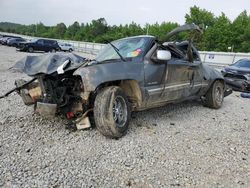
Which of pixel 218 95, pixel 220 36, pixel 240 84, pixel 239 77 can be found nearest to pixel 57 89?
pixel 218 95

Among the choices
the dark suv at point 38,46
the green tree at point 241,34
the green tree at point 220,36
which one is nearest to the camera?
the dark suv at point 38,46

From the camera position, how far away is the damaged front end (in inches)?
179

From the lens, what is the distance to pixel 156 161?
3.88 meters

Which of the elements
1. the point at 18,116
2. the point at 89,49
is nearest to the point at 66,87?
the point at 18,116

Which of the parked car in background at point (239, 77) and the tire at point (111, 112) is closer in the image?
the tire at point (111, 112)

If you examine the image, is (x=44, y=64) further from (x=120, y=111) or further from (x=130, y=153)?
(x=130, y=153)

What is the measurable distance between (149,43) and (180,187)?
2.92 metres

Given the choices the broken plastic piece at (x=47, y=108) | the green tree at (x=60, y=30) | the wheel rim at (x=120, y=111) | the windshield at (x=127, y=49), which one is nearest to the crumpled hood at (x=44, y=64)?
the broken plastic piece at (x=47, y=108)

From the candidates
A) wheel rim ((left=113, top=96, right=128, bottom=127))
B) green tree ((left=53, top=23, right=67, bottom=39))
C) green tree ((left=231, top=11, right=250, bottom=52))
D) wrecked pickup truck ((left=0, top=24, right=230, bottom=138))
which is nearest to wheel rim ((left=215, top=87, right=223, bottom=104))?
wrecked pickup truck ((left=0, top=24, right=230, bottom=138))

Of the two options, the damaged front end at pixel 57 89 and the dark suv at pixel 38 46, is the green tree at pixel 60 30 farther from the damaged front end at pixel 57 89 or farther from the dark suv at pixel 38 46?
the damaged front end at pixel 57 89

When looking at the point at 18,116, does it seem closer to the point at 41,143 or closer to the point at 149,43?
the point at 41,143

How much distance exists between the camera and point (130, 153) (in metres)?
4.08


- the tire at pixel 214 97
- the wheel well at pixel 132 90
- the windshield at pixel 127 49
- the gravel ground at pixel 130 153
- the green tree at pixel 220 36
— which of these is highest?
the green tree at pixel 220 36

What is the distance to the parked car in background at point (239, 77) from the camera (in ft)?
33.1
